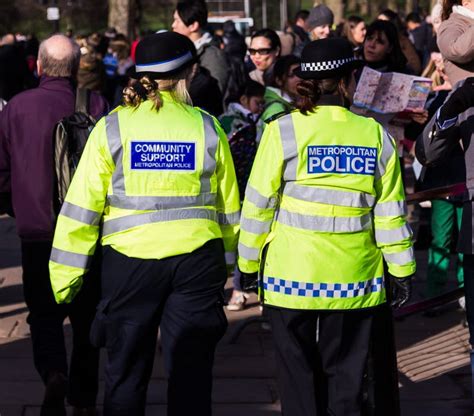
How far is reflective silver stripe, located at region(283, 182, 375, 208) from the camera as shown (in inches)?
184

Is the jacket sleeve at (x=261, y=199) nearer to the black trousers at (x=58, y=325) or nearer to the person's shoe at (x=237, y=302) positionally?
the black trousers at (x=58, y=325)

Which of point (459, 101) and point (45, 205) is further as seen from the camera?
point (45, 205)

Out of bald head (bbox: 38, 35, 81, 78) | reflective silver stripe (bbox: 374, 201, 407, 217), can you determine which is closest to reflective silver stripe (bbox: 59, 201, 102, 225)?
reflective silver stripe (bbox: 374, 201, 407, 217)

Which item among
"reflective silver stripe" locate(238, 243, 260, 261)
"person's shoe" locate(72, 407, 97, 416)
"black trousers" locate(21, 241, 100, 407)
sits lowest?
"person's shoe" locate(72, 407, 97, 416)

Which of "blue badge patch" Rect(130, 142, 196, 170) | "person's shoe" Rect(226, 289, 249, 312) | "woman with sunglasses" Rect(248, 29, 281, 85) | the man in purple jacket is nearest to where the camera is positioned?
"blue badge patch" Rect(130, 142, 196, 170)

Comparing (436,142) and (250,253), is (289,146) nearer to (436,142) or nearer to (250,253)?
(250,253)

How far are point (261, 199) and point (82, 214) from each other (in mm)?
695

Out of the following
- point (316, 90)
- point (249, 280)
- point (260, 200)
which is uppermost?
point (316, 90)

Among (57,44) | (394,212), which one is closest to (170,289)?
(394,212)

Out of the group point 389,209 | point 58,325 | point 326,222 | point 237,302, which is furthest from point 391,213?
point 237,302

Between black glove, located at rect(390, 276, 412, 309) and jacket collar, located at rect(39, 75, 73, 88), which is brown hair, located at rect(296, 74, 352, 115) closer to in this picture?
black glove, located at rect(390, 276, 412, 309)

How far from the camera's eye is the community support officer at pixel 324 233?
4.68 m

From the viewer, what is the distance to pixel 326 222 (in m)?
4.68

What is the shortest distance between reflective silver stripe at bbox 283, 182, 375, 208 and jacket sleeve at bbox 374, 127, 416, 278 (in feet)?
0.34
